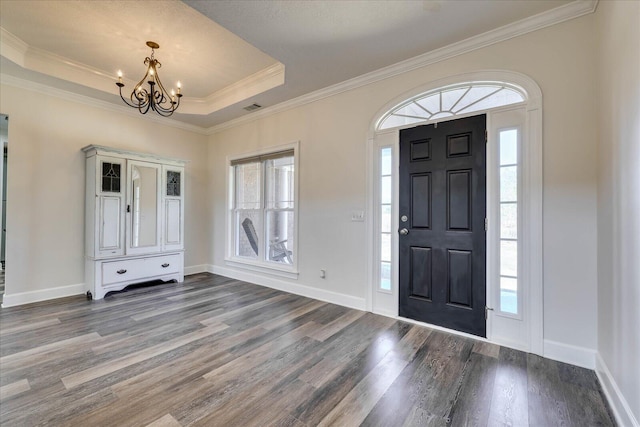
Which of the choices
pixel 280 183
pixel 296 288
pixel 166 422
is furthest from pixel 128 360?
pixel 280 183

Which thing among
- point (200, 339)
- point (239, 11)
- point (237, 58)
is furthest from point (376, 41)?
point (200, 339)

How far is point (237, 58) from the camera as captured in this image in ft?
10.7

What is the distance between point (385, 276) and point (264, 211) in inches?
89.0

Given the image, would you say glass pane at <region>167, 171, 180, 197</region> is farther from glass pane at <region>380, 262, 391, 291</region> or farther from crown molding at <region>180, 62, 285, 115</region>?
glass pane at <region>380, 262, 391, 291</region>

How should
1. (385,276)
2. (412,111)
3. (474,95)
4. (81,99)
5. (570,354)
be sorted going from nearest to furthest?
(570,354), (474,95), (412,111), (385,276), (81,99)

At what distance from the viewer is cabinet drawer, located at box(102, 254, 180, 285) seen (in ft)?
12.4

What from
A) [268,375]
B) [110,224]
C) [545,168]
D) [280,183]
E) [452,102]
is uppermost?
[452,102]

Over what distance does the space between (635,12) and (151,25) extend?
354cm

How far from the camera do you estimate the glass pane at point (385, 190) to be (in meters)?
3.16

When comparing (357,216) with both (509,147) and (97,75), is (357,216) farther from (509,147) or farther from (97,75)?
(97,75)

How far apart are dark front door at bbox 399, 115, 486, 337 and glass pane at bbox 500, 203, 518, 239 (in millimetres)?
149

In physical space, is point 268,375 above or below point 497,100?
below

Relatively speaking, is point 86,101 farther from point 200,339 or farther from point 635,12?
point 635,12

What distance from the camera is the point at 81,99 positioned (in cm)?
391
